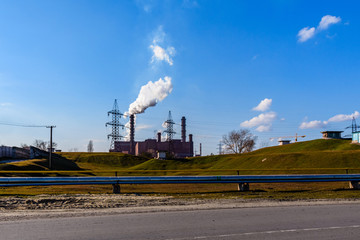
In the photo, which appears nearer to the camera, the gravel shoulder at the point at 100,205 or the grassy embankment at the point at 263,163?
the gravel shoulder at the point at 100,205

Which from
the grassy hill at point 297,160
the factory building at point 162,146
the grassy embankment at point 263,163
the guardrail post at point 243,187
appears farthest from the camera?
the factory building at point 162,146

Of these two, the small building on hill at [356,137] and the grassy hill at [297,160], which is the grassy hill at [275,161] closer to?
the grassy hill at [297,160]

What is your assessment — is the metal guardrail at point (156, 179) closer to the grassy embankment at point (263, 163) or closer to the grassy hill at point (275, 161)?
the grassy embankment at point (263, 163)

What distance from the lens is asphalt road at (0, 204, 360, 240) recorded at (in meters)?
6.89

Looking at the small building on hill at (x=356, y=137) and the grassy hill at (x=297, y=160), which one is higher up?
the small building on hill at (x=356, y=137)

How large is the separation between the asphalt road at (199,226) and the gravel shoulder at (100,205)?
0.73m

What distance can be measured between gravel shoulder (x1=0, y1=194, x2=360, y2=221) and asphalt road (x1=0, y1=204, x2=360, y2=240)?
2.41ft

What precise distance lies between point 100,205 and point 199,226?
5050 mm

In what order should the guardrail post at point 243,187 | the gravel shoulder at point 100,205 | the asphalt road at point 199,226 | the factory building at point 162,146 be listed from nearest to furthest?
the asphalt road at point 199,226, the gravel shoulder at point 100,205, the guardrail post at point 243,187, the factory building at point 162,146

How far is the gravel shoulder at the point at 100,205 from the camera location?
981cm

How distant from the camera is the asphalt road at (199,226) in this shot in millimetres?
6895

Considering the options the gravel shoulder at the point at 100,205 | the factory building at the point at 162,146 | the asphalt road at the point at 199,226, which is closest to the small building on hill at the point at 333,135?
the gravel shoulder at the point at 100,205

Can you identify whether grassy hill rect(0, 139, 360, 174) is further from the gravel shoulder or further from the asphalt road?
the asphalt road

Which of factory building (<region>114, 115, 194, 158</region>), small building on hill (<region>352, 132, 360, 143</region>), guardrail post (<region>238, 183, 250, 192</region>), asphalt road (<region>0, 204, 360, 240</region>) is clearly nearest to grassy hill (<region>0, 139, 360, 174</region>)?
small building on hill (<region>352, 132, 360, 143</region>)
